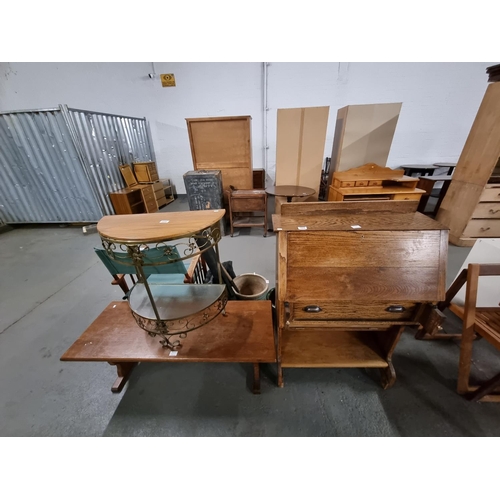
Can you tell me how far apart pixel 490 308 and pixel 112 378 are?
105 inches

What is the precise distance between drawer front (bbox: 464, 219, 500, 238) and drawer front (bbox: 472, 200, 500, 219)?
0.19 feet

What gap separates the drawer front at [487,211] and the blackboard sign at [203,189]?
3.48m

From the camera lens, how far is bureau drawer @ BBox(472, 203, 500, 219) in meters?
2.52

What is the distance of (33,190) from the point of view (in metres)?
3.70

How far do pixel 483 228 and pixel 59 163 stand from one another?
6585 millimetres

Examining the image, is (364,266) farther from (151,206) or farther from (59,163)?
(59,163)

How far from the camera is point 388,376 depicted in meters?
1.24

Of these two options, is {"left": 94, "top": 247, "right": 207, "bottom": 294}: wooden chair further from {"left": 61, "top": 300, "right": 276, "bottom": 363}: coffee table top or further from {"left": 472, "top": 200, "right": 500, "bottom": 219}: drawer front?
{"left": 472, "top": 200, "right": 500, "bottom": 219}: drawer front

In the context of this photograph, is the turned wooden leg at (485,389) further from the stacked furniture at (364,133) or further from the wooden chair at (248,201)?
the stacked furniture at (364,133)

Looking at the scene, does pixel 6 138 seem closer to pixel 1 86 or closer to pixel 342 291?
pixel 1 86

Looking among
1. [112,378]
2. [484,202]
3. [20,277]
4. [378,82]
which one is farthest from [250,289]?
[378,82]

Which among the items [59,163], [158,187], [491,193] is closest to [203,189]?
[158,187]

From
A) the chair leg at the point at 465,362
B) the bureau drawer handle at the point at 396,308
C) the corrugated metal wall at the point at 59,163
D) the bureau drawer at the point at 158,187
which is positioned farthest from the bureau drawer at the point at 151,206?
the chair leg at the point at 465,362

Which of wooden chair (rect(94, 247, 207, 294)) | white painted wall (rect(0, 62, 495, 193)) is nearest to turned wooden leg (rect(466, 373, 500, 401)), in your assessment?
wooden chair (rect(94, 247, 207, 294))
